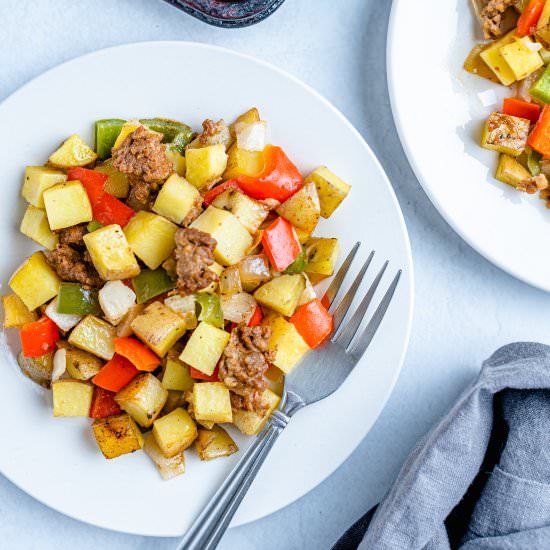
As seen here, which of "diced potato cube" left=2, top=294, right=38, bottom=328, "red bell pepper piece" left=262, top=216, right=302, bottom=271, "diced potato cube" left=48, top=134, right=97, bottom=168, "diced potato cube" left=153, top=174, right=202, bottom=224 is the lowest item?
"diced potato cube" left=2, top=294, right=38, bottom=328

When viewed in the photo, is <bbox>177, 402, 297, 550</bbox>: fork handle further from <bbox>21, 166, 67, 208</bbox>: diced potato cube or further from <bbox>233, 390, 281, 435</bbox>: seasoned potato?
<bbox>21, 166, 67, 208</bbox>: diced potato cube

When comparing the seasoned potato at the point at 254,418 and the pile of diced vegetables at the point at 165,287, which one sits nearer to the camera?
the pile of diced vegetables at the point at 165,287

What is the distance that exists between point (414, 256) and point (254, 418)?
709mm

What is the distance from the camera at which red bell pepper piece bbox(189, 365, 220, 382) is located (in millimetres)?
1835

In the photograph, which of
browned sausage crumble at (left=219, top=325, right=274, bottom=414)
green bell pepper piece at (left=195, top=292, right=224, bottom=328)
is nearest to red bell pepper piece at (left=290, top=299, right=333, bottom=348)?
browned sausage crumble at (left=219, top=325, right=274, bottom=414)

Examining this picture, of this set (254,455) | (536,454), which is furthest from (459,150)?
(254,455)

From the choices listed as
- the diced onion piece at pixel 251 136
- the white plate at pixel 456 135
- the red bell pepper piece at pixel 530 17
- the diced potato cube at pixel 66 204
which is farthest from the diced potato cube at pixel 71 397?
the red bell pepper piece at pixel 530 17

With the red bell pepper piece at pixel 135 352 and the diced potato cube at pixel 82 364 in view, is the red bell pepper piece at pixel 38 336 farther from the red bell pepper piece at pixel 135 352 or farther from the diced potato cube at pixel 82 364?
the red bell pepper piece at pixel 135 352

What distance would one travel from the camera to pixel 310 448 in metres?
1.99

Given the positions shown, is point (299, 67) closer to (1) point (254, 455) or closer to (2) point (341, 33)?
(2) point (341, 33)

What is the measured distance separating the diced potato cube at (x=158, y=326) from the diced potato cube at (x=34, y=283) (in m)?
0.25

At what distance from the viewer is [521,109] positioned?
2.13m

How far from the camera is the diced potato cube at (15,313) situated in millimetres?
1839

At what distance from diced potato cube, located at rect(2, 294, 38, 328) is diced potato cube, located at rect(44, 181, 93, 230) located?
0.24 m
